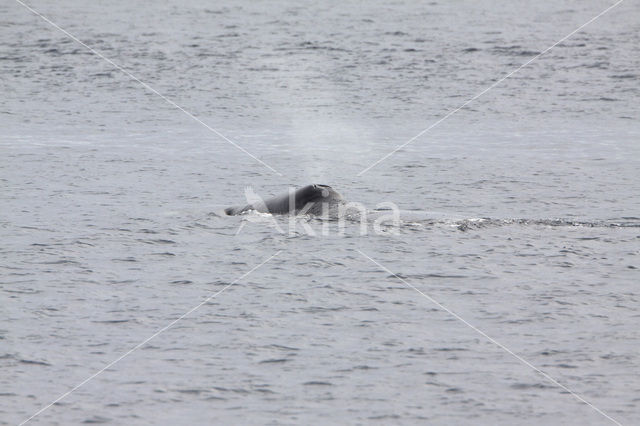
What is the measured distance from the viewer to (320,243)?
13250 mm

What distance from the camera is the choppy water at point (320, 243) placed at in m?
8.68

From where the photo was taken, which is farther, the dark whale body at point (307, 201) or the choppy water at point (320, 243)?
the dark whale body at point (307, 201)

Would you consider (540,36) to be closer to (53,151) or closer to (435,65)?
(435,65)

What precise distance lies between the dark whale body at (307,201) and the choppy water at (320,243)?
437 millimetres

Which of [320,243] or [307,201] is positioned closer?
[320,243]

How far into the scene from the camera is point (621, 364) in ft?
30.2

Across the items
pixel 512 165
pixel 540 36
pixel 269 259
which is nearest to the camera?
pixel 269 259

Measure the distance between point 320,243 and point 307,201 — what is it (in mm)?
1247

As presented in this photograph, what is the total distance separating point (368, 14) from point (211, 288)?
27.6 metres

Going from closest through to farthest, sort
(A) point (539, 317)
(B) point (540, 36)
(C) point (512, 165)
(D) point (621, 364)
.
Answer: (D) point (621, 364), (A) point (539, 317), (C) point (512, 165), (B) point (540, 36)

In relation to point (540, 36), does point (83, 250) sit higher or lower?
lower

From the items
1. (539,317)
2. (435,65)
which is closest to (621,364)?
(539,317)

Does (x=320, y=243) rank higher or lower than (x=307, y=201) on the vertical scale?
lower

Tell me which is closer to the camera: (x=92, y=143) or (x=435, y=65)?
(x=92, y=143)
